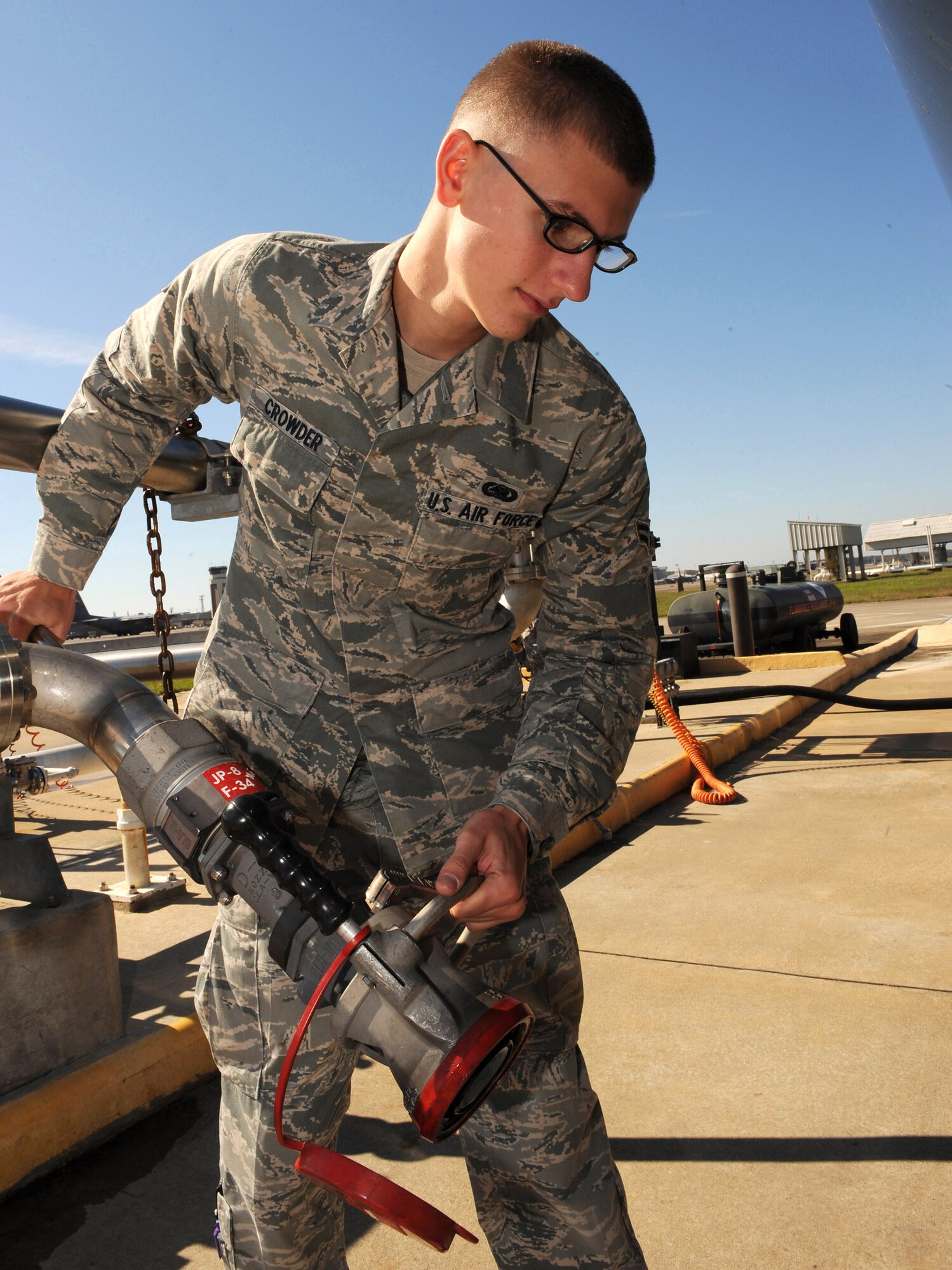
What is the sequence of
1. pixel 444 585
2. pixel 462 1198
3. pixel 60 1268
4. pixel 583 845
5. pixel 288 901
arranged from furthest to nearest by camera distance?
1. pixel 583 845
2. pixel 462 1198
3. pixel 60 1268
4. pixel 444 585
5. pixel 288 901

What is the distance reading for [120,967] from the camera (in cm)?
290

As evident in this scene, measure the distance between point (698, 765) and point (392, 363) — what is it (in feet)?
13.1

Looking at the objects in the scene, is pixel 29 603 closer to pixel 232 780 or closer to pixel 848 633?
pixel 232 780

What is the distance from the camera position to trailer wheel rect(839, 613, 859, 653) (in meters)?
12.5

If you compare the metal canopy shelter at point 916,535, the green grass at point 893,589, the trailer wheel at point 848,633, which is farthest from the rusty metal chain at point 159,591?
the metal canopy shelter at point 916,535

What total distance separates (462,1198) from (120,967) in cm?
144

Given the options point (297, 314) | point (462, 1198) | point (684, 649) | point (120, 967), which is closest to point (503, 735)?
point (297, 314)

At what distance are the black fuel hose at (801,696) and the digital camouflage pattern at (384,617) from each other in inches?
220

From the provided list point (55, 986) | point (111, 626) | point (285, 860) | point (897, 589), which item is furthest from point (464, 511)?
point (897, 589)

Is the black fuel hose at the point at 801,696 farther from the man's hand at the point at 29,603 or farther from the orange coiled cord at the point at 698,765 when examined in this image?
the man's hand at the point at 29,603

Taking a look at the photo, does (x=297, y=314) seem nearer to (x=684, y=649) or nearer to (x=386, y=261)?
(x=386, y=261)

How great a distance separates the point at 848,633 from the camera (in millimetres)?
12508

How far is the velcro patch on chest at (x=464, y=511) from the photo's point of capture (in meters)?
1.53

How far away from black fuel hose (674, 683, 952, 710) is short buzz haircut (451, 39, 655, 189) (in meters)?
5.86
